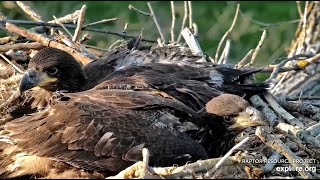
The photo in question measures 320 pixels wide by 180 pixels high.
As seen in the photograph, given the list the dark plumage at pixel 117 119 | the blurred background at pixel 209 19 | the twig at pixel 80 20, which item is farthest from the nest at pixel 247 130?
the blurred background at pixel 209 19

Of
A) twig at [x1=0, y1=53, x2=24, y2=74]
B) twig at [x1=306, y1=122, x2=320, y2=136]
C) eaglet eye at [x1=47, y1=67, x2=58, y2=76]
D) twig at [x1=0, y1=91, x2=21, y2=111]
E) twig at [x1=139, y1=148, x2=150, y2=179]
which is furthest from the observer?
twig at [x1=0, y1=53, x2=24, y2=74]

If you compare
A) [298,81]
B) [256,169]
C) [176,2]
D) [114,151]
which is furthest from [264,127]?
[176,2]

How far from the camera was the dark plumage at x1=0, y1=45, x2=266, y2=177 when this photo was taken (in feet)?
20.6

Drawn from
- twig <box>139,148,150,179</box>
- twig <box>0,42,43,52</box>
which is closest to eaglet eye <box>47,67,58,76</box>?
twig <box>0,42,43,52</box>

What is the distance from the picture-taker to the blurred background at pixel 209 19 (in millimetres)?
13367

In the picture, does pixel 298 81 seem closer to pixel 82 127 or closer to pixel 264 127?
pixel 264 127

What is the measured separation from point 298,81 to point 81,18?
99.0 inches

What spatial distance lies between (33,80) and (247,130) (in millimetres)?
1684

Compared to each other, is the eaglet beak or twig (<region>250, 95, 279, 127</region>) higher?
the eaglet beak

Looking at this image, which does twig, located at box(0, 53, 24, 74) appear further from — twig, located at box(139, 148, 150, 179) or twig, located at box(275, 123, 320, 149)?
twig, located at box(139, 148, 150, 179)

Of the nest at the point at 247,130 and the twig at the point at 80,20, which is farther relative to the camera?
the twig at the point at 80,20

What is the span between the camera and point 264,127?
21.5 ft

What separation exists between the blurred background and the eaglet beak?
4.11 m

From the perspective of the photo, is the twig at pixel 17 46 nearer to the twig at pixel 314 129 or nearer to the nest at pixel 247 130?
the nest at pixel 247 130
